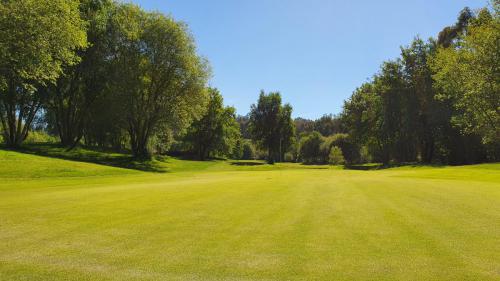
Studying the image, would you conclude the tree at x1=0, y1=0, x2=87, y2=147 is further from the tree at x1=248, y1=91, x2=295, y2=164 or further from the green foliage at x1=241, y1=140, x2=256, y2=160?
the green foliage at x1=241, y1=140, x2=256, y2=160

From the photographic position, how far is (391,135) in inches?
3157

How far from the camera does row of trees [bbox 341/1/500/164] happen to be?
153 ft

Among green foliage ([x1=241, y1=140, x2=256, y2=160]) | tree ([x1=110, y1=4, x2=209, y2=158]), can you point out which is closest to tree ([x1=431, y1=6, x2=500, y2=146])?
tree ([x1=110, y1=4, x2=209, y2=158])

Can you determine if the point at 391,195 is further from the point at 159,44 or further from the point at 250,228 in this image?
the point at 159,44

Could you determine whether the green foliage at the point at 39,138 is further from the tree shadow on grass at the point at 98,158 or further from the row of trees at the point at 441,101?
the row of trees at the point at 441,101

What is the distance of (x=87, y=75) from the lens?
178ft

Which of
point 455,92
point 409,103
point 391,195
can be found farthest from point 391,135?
point 391,195

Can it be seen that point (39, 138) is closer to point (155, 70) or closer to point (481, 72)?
point (155, 70)

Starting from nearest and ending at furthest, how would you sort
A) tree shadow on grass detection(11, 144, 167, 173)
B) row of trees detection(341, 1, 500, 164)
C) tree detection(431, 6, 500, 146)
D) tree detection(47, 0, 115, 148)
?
tree detection(431, 6, 500, 146), row of trees detection(341, 1, 500, 164), tree shadow on grass detection(11, 144, 167, 173), tree detection(47, 0, 115, 148)

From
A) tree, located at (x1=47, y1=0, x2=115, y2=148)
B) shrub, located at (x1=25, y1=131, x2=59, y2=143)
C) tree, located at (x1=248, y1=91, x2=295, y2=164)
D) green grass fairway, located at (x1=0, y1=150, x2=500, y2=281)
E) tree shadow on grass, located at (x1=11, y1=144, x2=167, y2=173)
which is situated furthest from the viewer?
tree, located at (x1=248, y1=91, x2=295, y2=164)

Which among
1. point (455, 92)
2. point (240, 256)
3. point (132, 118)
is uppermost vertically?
point (455, 92)

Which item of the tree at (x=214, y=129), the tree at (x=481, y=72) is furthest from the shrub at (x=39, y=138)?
the tree at (x=481, y=72)

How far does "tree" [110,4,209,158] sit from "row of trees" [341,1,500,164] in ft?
109

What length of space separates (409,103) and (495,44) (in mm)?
31456
